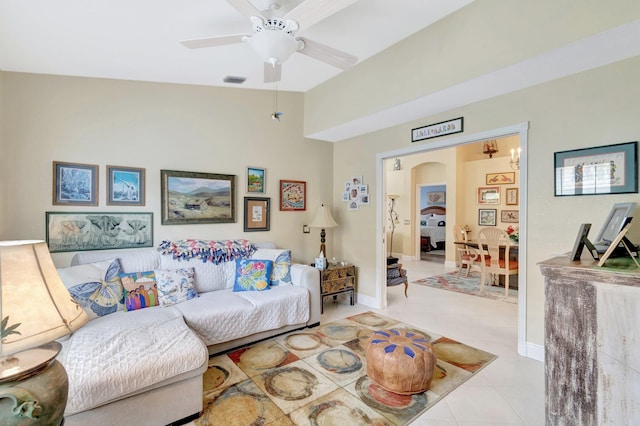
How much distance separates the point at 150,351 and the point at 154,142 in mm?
2358

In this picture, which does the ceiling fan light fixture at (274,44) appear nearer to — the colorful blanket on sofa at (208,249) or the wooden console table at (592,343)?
the wooden console table at (592,343)

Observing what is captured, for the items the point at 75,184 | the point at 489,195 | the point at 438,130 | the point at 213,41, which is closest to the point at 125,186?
the point at 75,184

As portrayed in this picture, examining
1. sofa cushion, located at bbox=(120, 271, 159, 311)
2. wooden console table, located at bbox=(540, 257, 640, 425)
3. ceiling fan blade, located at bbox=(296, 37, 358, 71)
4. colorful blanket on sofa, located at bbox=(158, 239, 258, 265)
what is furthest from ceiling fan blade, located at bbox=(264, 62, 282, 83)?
wooden console table, located at bbox=(540, 257, 640, 425)

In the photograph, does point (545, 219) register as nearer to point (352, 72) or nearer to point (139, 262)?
point (352, 72)

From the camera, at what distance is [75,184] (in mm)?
2982

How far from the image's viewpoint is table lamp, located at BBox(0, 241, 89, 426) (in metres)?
0.87

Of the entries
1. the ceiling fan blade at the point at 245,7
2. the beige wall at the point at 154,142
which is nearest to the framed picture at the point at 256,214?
the beige wall at the point at 154,142

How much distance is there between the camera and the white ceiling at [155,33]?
210 centimetres

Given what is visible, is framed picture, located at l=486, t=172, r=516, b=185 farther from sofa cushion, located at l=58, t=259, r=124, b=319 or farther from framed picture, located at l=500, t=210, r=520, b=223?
sofa cushion, located at l=58, t=259, r=124, b=319

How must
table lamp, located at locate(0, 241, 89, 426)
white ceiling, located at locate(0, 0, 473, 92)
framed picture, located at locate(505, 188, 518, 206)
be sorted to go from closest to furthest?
table lamp, located at locate(0, 241, 89, 426), white ceiling, located at locate(0, 0, 473, 92), framed picture, located at locate(505, 188, 518, 206)

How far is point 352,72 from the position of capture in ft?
11.8

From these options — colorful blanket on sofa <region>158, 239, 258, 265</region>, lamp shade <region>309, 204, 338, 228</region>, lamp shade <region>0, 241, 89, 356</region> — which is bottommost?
colorful blanket on sofa <region>158, 239, 258, 265</region>

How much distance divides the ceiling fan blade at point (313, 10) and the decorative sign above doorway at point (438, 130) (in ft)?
6.67

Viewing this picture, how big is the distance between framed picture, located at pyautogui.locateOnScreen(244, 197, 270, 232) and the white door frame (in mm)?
1543
